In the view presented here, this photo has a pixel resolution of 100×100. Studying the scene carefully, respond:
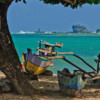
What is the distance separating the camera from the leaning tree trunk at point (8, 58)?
8086 millimetres

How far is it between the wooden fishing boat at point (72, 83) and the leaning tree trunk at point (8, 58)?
4.57 feet

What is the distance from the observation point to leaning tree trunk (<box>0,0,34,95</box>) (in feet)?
26.5

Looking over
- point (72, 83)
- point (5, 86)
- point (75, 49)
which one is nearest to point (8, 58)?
point (5, 86)

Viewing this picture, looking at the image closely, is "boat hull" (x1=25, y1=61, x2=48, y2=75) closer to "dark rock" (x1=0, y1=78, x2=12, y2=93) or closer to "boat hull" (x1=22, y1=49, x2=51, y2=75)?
"boat hull" (x1=22, y1=49, x2=51, y2=75)

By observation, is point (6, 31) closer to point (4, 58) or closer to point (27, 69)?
point (4, 58)

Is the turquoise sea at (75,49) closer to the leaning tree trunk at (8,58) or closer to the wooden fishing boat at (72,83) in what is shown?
the wooden fishing boat at (72,83)

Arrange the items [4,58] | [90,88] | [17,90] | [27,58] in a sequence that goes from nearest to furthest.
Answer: [4,58], [17,90], [90,88], [27,58]

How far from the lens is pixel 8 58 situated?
26.8ft

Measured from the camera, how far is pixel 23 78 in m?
8.59

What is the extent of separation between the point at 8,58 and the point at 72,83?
7.45 feet

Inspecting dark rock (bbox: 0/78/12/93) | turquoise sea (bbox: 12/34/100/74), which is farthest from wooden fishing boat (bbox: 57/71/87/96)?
turquoise sea (bbox: 12/34/100/74)

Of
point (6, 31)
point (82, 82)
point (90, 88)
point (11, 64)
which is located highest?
point (6, 31)

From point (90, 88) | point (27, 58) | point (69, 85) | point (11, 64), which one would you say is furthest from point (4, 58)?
point (27, 58)

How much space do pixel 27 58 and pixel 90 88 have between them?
502cm
